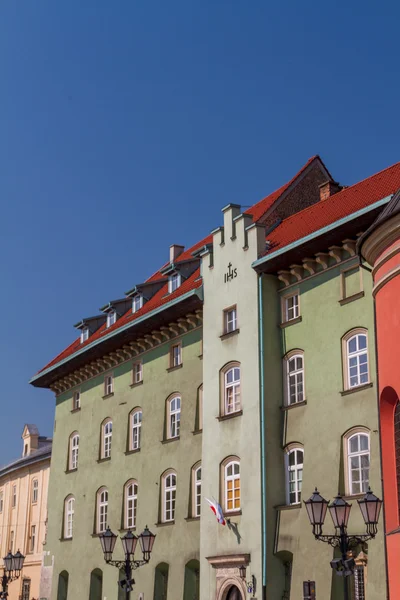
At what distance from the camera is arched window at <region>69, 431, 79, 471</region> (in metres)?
40.9

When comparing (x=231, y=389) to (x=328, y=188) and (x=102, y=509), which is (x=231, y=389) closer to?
(x=328, y=188)

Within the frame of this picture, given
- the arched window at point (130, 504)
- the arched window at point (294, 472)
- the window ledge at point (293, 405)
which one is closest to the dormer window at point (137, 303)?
the arched window at point (130, 504)

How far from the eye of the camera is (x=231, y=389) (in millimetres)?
30484

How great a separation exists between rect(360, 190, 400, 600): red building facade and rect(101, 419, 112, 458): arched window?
797 inches

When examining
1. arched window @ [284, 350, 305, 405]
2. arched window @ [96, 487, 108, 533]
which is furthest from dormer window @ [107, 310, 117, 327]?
arched window @ [284, 350, 305, 405]

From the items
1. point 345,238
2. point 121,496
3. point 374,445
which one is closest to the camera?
point 374,445

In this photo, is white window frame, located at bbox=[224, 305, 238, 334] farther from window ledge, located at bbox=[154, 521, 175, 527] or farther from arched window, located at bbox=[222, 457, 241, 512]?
window ledge, located at bbox=[154, 521, 175, 527]

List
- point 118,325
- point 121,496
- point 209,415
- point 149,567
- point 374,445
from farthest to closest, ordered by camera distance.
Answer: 1. point 118,325
2. point 121,496
3. point 149,567
4. point 209,415
5. point 374,445

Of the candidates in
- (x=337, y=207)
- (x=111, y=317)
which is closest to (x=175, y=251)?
(x=111, y=317)

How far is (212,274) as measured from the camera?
106ft

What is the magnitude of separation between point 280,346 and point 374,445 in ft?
18.5

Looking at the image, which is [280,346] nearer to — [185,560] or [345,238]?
[345,238]

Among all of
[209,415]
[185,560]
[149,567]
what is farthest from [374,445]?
[149,567]

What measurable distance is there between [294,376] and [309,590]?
6.87m
